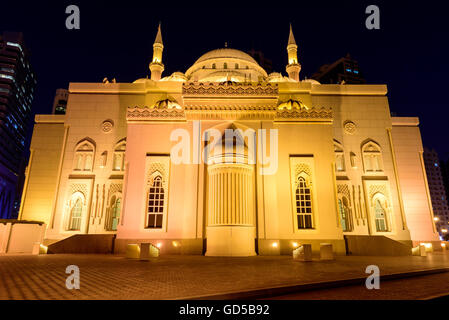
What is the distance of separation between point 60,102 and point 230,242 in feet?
258

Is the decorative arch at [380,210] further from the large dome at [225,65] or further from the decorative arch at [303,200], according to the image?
the large dome at [225,65]

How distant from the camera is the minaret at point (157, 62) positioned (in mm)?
28969

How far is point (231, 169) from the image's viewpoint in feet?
46.5

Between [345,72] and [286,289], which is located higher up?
[345,72]

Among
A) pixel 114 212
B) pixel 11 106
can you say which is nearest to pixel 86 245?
pixel 114 212

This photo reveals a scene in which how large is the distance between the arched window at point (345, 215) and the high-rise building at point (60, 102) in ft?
245

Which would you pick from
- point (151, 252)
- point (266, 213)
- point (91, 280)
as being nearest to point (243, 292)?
point (91, 280)

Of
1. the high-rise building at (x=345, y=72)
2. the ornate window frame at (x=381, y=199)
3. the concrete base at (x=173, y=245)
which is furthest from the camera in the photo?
the high-rise building at (x=345, y=72)

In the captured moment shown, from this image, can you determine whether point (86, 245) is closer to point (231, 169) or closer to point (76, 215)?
point (76, 215)

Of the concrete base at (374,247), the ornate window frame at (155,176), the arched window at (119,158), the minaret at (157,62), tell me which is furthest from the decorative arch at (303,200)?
the minaret at (157,62)

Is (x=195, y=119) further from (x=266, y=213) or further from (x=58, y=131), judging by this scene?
(x=58, y=131)

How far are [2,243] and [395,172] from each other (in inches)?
1079

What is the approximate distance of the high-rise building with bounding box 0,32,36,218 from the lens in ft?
238
